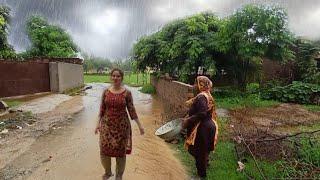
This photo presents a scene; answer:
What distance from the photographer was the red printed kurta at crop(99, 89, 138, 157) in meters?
5.42

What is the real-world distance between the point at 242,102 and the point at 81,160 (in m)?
9.59

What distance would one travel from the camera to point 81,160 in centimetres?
725

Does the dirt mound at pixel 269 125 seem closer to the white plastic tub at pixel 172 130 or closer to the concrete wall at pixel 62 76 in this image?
the white plastic tub at pixel 172 130

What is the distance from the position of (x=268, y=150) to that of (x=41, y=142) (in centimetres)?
522

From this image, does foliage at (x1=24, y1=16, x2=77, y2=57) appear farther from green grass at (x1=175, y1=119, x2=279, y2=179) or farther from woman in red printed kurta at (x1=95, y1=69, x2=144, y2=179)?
woman in red printed kurta at (x1=95, y1=69, x2=144, y2=179)

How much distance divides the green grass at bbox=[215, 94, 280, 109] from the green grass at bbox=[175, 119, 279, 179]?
674 cm

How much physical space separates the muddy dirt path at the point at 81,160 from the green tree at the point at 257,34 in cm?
780

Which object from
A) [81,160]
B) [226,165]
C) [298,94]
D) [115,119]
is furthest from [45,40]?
[115,119]

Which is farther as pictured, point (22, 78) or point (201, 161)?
point (22, 78)

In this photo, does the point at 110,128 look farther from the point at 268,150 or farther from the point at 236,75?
the point at 236,75

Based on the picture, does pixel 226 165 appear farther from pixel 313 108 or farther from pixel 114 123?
pixel 313 108

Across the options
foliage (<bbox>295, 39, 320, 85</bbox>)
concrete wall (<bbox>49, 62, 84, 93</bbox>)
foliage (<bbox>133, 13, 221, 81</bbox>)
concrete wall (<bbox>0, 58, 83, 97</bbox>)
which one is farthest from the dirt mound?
concrete wall (<bbox>49, 62, 84, 93</bbox>)

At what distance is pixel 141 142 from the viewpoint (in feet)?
29.2

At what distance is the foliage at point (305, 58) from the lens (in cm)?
1943
